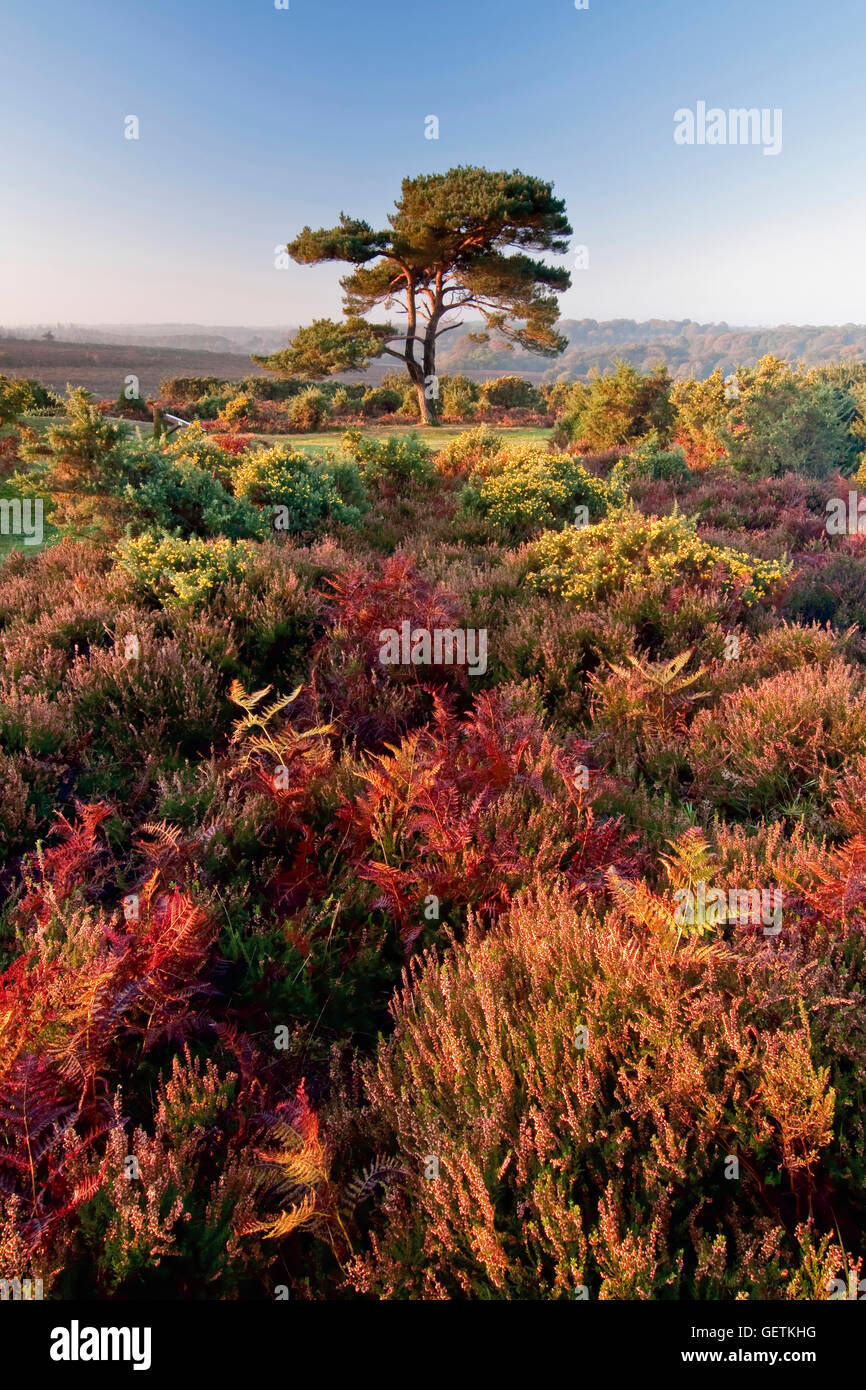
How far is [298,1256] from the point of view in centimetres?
179

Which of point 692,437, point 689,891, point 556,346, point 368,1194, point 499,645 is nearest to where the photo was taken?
point 368,1194

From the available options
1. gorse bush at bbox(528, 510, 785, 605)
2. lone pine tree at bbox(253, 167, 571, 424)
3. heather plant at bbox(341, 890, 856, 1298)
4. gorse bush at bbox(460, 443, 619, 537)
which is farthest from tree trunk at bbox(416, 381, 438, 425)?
heather plant at bbox(341, 890, 856, 1298)

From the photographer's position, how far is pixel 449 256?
88.2 feet

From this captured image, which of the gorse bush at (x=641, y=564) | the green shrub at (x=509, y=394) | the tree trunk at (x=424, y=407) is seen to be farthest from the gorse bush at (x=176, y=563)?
the green shrub at (x=509, y=394)

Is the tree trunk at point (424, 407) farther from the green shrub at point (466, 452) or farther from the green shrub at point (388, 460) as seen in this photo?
the green shrub at point (388, 460)

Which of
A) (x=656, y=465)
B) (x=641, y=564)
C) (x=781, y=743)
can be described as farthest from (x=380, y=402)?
(x=781, y=743)

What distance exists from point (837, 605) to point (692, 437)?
13386mm

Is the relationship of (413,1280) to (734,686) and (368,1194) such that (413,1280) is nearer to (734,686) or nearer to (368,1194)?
(368,1194)

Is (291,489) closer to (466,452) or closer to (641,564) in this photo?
(641,564)

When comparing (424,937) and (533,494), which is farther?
→ (533,494)

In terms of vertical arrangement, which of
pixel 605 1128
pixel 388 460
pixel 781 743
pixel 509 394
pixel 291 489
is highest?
pixel 509 394

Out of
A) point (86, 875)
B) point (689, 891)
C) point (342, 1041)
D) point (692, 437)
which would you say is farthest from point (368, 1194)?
point (692, 437)

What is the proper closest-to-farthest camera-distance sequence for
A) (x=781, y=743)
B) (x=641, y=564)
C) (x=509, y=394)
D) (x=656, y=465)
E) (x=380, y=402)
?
(x=781, y=743) < (x=641, y=564) < (x=656, y=465) < (x=380, y=402) < (x=509, y=394)

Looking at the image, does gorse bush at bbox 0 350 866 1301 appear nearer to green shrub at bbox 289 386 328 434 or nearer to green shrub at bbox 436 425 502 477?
green shrub at bbox 436 425 502 477
